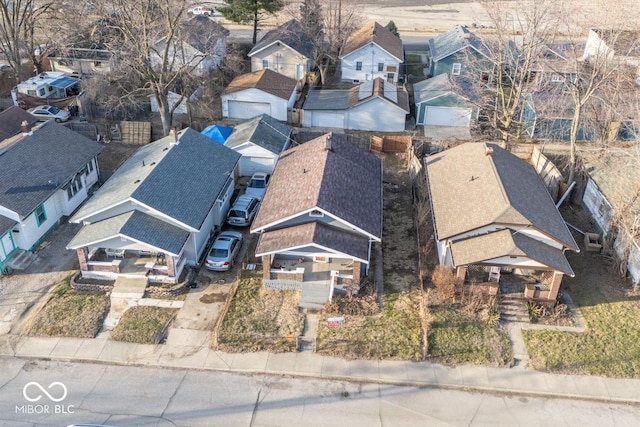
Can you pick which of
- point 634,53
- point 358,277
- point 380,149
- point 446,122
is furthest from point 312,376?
point 634,53

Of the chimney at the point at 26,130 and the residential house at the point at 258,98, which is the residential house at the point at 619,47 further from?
the chimney at the point at 26,130

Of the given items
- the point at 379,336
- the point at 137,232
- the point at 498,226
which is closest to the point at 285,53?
the point at 137,232

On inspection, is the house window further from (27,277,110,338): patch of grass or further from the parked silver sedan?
the parked silver sedan

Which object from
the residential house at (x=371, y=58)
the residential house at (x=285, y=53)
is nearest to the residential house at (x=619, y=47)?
the residential house at (x=371, y=58)

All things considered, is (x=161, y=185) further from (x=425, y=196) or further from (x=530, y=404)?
(x=530, y=404)

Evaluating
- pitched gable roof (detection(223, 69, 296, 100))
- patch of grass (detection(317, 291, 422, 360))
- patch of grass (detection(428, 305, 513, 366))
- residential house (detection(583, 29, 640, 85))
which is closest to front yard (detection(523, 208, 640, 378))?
patch of grass (detection(428, 305, 513, 366))

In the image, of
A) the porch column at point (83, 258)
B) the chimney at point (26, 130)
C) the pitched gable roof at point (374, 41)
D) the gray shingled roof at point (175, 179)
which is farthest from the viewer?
the pitched gable roof at point (374, 41)

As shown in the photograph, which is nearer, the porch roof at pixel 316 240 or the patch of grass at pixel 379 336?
the patch of grass at pixel 379 336
